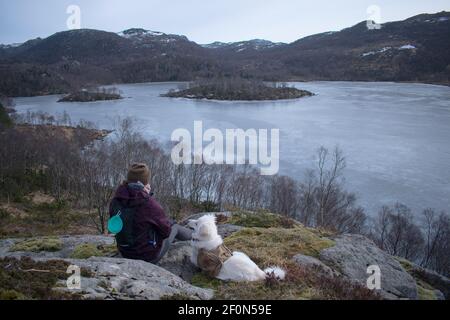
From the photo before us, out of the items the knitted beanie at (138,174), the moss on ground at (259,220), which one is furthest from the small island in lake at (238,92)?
the knitted beanie at (138,174)

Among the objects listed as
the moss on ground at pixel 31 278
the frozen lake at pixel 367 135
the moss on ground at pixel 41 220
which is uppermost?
the moss on ground at pixel 31 278

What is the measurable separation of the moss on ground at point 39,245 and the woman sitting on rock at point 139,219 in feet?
7.64

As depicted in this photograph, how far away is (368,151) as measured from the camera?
3638cm

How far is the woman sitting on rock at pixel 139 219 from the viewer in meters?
5.10

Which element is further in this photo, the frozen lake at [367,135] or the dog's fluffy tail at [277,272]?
the frozen lake at [367,135]

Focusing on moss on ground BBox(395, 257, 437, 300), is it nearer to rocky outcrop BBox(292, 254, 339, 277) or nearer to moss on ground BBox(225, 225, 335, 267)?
moss on ground BBox(225, 225, 335, 267)

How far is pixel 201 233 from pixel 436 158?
32.6 metres

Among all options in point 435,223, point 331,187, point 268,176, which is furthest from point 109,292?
point 268,176

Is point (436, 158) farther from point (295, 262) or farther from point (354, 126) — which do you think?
point (295, 262)

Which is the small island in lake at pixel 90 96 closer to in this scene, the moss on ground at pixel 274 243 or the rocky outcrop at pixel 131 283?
the moss on ground at pixel 274 243

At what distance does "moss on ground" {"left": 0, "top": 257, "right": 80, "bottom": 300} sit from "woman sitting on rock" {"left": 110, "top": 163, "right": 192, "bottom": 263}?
0.88m

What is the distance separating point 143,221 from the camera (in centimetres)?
514

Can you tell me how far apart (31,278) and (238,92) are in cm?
9780

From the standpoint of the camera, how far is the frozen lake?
1030 inches
